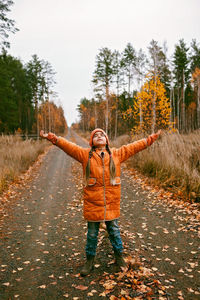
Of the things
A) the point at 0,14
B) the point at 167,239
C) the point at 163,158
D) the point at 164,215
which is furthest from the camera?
the point at 0,14

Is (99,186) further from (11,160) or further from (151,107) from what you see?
(151,107)

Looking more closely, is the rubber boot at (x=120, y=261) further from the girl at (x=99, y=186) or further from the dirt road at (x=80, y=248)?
the dirt road at (x=80, y=248)

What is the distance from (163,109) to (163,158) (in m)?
6.20

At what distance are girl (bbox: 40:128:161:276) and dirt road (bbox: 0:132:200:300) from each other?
42 cm

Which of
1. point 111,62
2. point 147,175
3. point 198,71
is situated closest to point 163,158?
point 147,175

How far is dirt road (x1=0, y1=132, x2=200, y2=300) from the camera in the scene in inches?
119

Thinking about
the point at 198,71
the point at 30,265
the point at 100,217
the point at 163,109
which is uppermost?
the point at 198,71

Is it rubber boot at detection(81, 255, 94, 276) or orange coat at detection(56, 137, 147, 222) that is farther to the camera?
rubber boot at detection(81, 255, 94, 276)

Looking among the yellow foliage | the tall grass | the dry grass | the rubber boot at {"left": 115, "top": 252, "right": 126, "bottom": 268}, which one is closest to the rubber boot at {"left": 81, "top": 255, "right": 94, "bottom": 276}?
the rubber boot at {"left": 115, "top": 252, "right": 126, "bottom": 268}

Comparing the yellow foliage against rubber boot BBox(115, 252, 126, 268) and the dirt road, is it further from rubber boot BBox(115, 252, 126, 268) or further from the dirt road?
rubber boot BBox(115, 252, 126, 268)

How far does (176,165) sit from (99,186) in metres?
5.55

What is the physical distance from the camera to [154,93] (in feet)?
40.5

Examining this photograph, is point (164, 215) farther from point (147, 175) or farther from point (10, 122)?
point (10, 122)

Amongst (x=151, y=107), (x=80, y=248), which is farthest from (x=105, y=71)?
(x=80, y=248)
